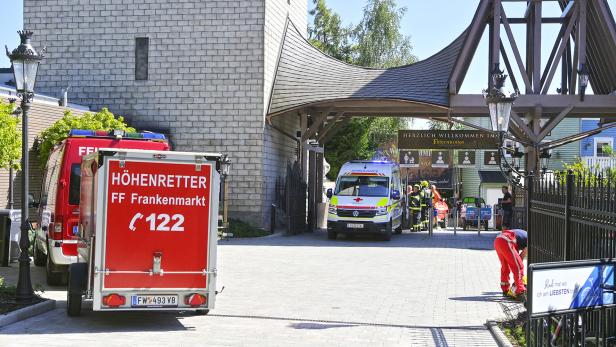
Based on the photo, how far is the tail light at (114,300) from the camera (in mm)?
9344

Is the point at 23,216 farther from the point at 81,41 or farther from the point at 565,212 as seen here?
the point at 81,41

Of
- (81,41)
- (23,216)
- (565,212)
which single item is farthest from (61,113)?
(565,212)

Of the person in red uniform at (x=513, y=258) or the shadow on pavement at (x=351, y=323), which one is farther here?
the person in red uniform at (x=513, y=258)

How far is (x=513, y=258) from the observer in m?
12.3

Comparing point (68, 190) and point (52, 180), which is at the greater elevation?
point (52, 180)

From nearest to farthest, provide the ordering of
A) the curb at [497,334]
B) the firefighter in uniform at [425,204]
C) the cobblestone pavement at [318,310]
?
the curb at [497,334]
the cobblestone pavement at [318,310]
the firefighter in uniform at [425,204]

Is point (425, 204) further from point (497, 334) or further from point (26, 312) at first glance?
point (26, 312)

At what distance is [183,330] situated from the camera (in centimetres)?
950

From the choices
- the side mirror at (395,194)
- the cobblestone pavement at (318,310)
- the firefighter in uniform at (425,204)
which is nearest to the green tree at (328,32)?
the firefighter in uniform at (425,204)

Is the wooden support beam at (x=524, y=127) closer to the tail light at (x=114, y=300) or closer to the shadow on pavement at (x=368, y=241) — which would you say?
the shadow on pavement at (x=368, y=241)

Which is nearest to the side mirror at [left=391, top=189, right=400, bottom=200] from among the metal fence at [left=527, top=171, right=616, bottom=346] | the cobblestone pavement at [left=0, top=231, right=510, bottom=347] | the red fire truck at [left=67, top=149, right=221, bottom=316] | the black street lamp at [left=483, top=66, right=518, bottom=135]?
the cobblestone pavement at [left=0, top=231, right=510, bottom=347]

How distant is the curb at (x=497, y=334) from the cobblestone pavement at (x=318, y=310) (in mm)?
100

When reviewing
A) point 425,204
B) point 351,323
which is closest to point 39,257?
point 351,323

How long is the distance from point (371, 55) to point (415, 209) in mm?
23775
